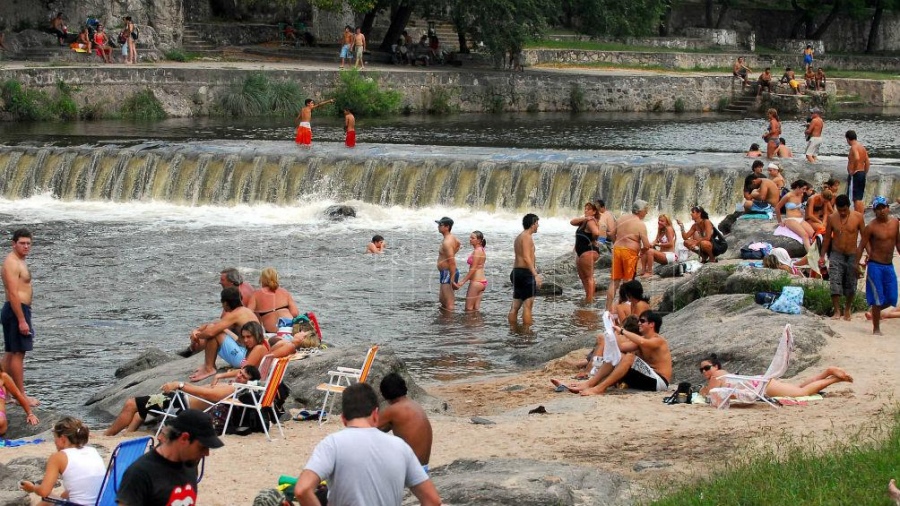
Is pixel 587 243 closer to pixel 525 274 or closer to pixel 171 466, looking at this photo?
pixel 525 274

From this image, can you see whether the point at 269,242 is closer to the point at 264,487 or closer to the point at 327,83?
the point at 264,487

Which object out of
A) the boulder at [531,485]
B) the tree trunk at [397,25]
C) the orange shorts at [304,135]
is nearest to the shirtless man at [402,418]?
the boulder at [531,485]

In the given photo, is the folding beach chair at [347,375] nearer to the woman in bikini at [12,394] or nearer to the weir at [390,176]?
the woman in bikini at [12,394]

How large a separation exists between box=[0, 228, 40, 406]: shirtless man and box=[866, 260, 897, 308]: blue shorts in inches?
331

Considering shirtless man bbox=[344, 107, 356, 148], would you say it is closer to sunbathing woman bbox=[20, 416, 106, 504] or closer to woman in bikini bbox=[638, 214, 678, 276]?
woman in bikini bbox=[638, 214, 678, 276]

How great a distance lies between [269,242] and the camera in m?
23.6

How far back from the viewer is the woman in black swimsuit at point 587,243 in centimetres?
1839

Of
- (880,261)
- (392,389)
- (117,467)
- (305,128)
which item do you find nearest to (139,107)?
(305,128)

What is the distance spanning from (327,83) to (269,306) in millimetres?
27251

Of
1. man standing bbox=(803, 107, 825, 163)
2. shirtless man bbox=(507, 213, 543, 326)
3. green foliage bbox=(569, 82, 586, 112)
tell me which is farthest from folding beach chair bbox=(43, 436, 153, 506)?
green foliage bbox=(569, 82, 586, 112)

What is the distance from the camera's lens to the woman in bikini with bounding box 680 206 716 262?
19719mm

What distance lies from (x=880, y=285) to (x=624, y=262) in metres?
4.01

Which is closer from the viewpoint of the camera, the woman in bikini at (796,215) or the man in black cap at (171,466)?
the man in black cap at (171,466)

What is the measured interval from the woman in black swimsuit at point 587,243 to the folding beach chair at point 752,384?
691cm
